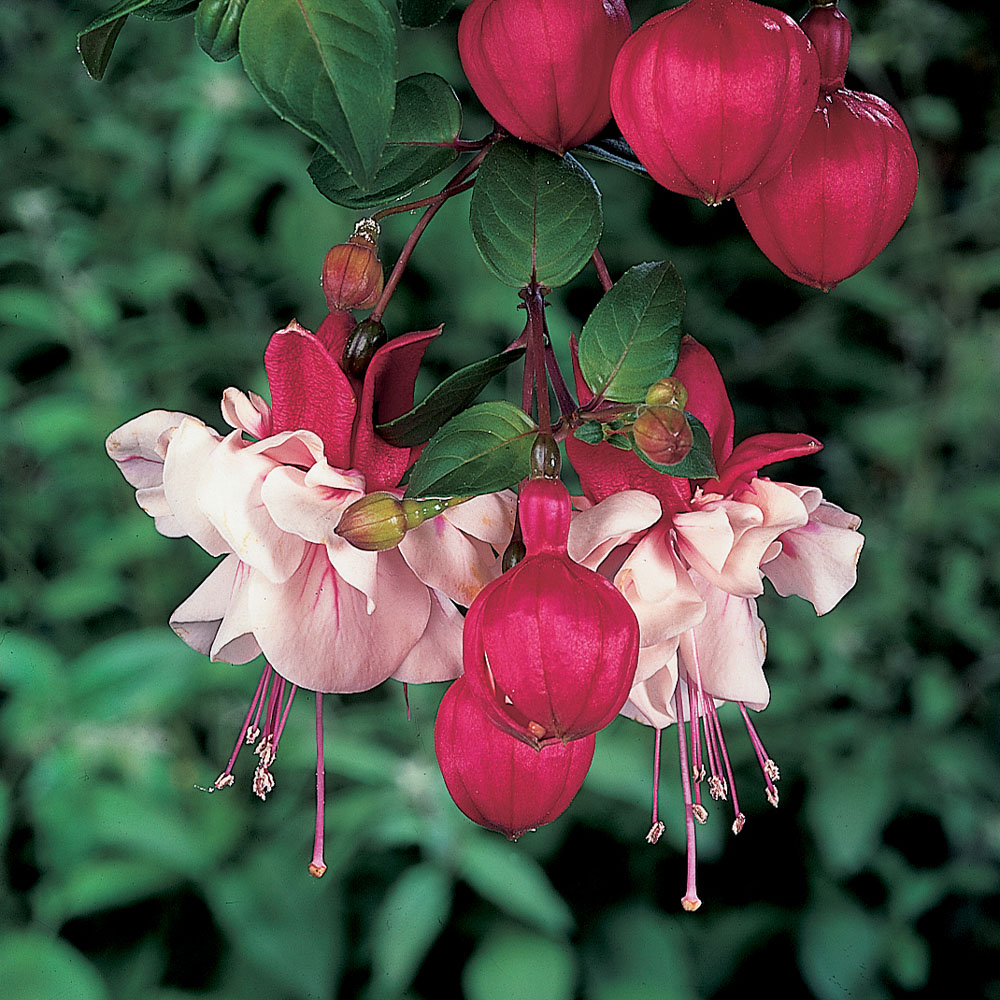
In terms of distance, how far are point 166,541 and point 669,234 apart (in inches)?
19.9

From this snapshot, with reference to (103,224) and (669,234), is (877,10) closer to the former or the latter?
(669,234)

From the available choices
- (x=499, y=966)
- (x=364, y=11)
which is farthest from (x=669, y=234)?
(x=364, y=11)

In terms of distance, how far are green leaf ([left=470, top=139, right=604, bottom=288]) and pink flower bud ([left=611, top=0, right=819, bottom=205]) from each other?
35mm

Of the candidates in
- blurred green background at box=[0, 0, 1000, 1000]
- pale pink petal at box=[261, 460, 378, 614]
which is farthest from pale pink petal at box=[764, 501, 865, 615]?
blurred green background at box=[0, 0, 1000, 1000]

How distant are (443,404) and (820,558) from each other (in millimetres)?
102

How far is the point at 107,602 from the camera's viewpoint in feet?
2.84

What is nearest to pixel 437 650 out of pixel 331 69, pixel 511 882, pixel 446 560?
pixel 446 560

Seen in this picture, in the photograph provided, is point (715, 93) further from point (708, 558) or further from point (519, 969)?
point (519, 969)

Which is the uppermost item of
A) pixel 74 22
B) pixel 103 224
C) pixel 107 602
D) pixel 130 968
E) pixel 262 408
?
pixel 262 408

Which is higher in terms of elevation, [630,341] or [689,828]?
[630,341]

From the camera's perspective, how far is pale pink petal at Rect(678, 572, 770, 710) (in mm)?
279

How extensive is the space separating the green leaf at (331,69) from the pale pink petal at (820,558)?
143mm

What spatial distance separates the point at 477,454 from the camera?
24 centimetres

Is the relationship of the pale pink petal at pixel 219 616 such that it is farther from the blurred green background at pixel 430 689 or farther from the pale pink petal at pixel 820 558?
the blurred green background at pixel 430 689
